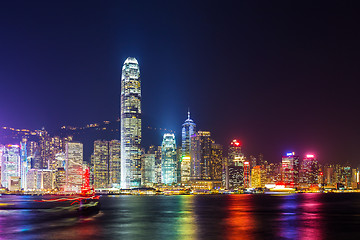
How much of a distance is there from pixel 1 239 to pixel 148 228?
2166 centimetres

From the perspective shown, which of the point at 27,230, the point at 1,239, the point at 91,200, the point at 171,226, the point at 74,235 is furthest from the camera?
the point at 91,200

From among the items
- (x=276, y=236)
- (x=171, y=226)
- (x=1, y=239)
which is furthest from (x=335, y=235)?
(x=1, y=239)

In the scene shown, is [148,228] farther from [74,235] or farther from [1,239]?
[1,239]

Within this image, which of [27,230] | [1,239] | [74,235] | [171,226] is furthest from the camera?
[171,226]

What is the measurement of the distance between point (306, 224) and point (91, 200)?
54317mm

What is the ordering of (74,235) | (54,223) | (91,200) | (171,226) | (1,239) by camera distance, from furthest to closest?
(91,200) → (54,223) → (171,226) → (74,235) → (1,239)

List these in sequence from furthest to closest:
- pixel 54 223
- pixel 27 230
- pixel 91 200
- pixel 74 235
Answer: pixel 91 200, pixel 54 223, pixel 27 230, pixel 74 235

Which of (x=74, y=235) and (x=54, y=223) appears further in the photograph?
(x=54, y=223)

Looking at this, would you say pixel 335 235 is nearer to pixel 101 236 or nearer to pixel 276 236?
pixel 276 236

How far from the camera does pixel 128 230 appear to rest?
2603 inches

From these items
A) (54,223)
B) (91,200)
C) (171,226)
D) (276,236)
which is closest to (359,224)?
(276,236)

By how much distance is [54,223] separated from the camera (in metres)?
76.4

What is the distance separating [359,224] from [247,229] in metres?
20.8

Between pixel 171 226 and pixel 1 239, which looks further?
pixel 171 226
